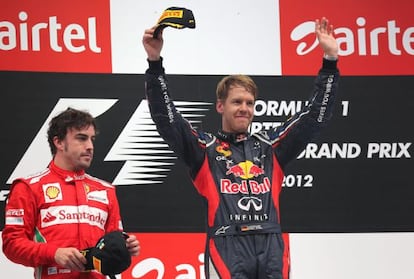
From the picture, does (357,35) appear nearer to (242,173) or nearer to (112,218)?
(242,173)

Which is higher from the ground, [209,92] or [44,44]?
[44,44]

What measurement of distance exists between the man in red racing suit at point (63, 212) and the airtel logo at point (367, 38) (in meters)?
1.77

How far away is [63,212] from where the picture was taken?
314 cm

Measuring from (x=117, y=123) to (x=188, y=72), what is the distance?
487 millimetres

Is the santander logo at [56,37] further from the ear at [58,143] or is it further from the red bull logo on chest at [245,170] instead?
the red bull logo on chest at [245,170]

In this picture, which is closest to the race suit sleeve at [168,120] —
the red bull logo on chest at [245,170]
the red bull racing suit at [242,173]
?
the red bull racing suit at [242,173]

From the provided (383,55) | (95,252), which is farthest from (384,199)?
(95,252)

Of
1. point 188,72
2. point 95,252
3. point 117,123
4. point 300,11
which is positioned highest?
point 300,11

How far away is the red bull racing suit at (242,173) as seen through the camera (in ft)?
9.85

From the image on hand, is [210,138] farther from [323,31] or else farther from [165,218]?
[165,218]

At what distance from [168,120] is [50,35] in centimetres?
147

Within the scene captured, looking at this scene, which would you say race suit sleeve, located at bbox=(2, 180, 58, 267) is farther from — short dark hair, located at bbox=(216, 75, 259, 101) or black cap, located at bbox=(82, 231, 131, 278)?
short dark hair, located at bbox=(216, 75, 259, 101)

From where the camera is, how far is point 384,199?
4.55 m

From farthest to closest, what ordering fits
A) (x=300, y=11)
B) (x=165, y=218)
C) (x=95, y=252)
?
1. (x=300, y=11)
2. (x=165, y=218)
3. (x=95, y=252)
